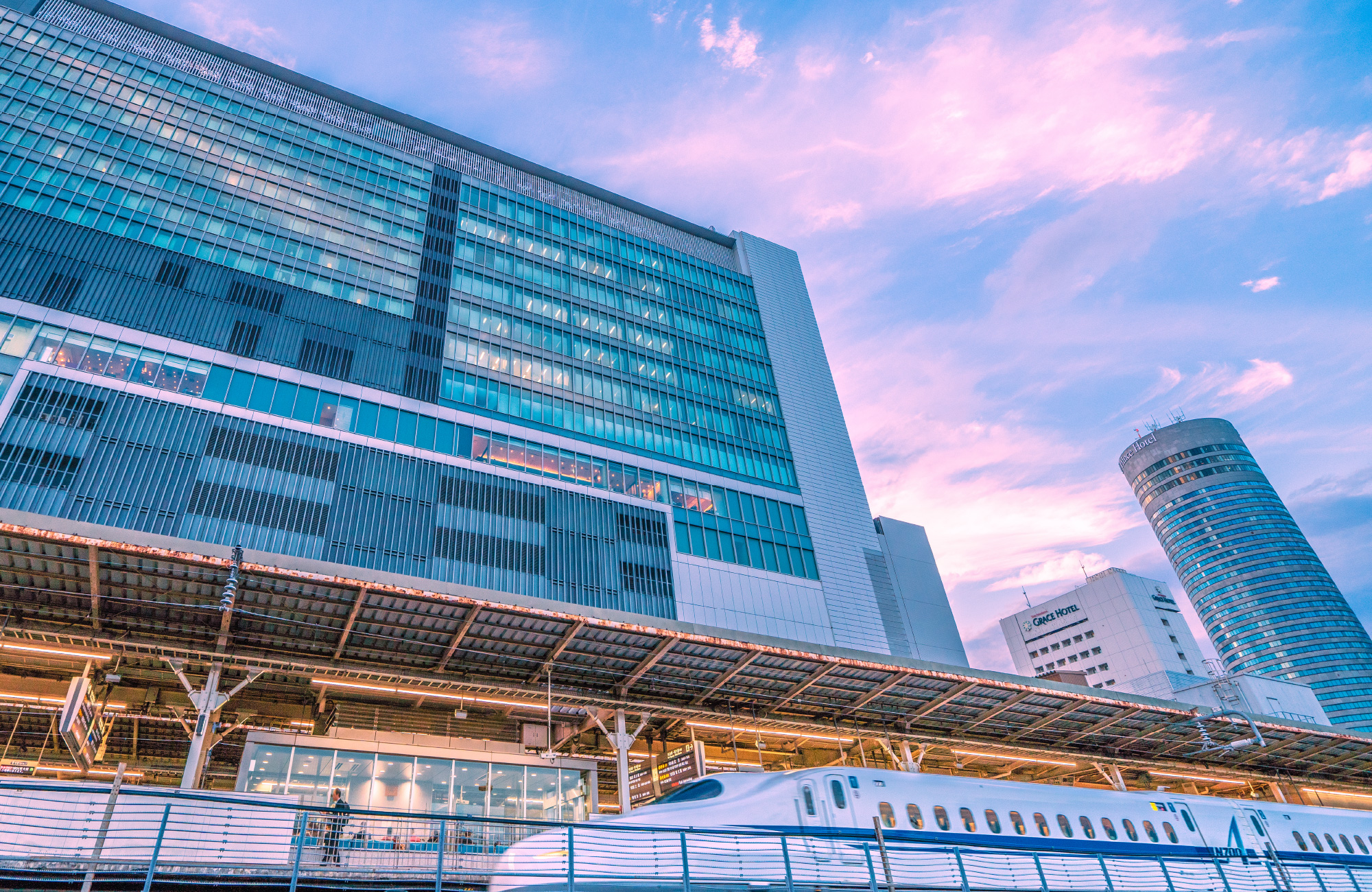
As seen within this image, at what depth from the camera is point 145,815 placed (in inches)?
558

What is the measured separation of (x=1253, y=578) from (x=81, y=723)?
21946 centimetres

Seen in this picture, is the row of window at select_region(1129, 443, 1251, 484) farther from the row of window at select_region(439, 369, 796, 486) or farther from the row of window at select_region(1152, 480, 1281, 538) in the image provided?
the row of window at select_region(439, 369, 796, 486)

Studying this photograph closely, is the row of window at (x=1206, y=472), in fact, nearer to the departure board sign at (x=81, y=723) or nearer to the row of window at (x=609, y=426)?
the row of window at (x=609, y=426)

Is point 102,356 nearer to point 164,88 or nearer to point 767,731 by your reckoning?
point 164,88

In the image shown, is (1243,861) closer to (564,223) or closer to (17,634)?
(17,634)

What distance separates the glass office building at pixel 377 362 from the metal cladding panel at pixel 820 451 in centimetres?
30

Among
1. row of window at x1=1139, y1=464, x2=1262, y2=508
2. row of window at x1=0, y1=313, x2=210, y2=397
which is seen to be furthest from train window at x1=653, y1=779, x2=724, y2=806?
row of window at x1=1139, y1=464, x2=1262, y2=508

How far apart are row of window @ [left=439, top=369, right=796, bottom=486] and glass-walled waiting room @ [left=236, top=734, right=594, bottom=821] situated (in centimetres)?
2657

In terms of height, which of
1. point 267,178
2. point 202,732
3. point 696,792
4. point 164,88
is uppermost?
point 164,88

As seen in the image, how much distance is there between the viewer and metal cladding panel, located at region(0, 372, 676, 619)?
35.9m

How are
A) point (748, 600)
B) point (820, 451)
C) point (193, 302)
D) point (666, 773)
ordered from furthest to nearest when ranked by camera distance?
1. point (820, 451)
2. point (748, 600)
3. point (193, 302)
4. point (666, 773)

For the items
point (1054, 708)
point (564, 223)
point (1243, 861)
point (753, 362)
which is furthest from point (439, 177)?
point (1243, 861)

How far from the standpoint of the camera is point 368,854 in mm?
19078

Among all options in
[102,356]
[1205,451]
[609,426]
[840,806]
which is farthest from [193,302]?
[1205,451]
